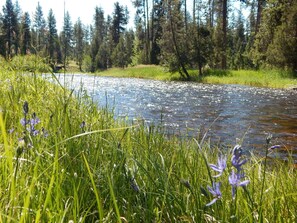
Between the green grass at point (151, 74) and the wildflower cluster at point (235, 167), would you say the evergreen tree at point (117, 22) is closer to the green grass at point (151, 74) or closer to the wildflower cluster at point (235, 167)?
the green grass at point (151, 74)

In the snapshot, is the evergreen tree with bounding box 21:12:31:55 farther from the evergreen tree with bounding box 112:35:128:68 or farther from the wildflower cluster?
the evergreen tree with bounding box 112:35:128:68

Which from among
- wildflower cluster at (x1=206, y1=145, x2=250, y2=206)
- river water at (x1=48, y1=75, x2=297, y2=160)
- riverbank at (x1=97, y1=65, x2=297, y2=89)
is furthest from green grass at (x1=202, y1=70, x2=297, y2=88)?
wildflower cluster at (x1=206, y1=145, x2=250, y2=206)

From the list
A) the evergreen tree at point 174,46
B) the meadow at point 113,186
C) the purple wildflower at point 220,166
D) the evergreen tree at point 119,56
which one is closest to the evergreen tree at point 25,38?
the meadow at point 113,186

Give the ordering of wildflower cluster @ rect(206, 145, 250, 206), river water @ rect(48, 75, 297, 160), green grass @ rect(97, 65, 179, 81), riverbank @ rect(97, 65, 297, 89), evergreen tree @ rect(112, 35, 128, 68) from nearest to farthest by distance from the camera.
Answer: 1. wildflower cluster @ rect(206, 145, 250, 206)
2. river water @ rect(48, 75, 297, 160)
3. riverbank @ rect(97, 65, 297, 89)
4. green grass @ rect(97, 65, 179, 81)
5. evergreen tree @ rect(112, 35, 128, 68)

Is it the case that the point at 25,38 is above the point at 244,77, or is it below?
above

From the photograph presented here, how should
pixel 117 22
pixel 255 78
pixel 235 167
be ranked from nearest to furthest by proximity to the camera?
pixel 235 167
pixel 255 78
pixel 117 22

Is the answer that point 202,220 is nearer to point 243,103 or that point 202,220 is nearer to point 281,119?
point 281,119

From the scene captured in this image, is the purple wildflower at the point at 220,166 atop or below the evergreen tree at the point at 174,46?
below

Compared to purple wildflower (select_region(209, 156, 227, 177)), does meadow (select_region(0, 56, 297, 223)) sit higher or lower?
lower

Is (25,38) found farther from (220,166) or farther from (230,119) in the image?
(220,166)

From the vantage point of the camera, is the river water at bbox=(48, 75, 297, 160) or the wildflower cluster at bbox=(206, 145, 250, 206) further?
the river water at bbox=(48, 75, 297, 160)

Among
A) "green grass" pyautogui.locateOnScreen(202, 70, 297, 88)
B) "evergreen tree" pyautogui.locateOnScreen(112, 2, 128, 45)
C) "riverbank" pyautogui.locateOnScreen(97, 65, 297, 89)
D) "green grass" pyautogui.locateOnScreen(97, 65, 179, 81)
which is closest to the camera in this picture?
"green grass" pyautogui.locateOnScreen(202, 70, 297, 88)

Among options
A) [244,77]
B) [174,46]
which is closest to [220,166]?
[244,77]

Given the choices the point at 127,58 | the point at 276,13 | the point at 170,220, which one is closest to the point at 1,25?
the point at 127,58
